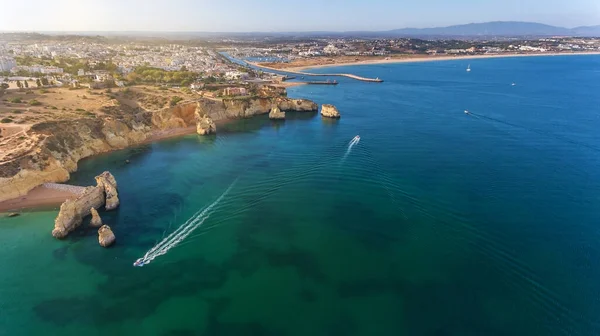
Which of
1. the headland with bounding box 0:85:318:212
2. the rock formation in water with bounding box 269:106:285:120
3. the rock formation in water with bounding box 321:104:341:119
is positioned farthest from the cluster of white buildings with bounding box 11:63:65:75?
the rock formation in water with bounding box 321:104:341:119

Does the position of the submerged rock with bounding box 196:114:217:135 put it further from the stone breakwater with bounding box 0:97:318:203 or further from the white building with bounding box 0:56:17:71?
the white building with bounding box 0:56:17:71

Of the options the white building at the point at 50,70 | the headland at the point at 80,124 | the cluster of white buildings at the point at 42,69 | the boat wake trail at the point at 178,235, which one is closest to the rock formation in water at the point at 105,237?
the boat wake trail at the point at 178,235

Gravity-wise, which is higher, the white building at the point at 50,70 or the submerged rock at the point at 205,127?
the white building at the point at 50,70

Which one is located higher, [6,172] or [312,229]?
[6,172]

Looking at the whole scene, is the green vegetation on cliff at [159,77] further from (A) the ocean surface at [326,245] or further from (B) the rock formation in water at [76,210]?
(B) the rock formation in water at [76,210]

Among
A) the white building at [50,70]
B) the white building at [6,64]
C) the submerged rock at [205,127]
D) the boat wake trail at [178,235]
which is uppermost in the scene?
the white building at [6,64]

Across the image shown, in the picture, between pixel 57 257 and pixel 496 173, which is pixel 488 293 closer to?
pixel 496 173

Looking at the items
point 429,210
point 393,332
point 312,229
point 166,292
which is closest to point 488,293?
point 393,332
